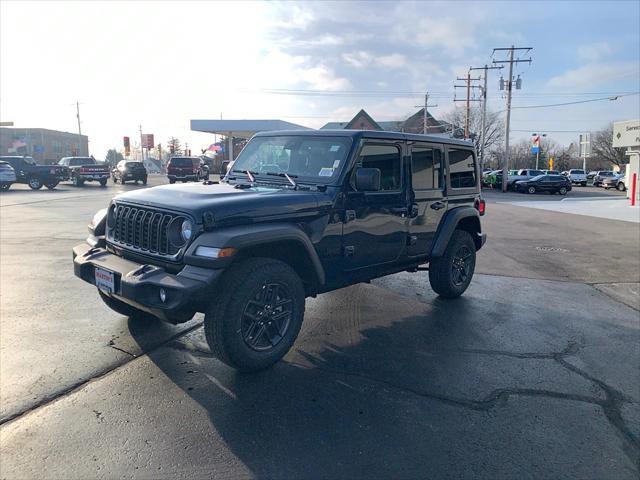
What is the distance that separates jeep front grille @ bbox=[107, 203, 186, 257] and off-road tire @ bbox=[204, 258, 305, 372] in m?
0.50

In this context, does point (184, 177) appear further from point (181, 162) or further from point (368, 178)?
point (368, 178)

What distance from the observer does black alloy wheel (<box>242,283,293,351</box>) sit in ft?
12.5

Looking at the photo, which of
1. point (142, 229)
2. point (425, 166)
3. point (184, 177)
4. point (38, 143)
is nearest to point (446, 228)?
point (425, 166)

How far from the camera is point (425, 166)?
18.0 ft

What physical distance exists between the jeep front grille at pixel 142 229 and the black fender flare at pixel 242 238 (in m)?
0.25

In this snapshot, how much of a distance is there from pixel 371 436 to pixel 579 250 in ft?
31.4

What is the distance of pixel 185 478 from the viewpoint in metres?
2.65

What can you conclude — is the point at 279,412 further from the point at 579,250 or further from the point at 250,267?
the point at 579,250

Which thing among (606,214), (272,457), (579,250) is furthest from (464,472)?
(606,214)

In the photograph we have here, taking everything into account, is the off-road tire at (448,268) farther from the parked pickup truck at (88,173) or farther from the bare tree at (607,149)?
the bare tree at (607,149)

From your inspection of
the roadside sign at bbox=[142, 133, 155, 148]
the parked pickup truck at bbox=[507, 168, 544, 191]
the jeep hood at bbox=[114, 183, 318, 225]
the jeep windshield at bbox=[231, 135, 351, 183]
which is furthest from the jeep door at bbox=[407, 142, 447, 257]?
the roadside sign at bbox=[142, 133, 155, 148]

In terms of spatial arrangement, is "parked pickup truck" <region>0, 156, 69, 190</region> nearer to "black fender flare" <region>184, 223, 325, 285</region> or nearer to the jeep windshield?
the jeep windshield

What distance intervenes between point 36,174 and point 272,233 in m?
28.9

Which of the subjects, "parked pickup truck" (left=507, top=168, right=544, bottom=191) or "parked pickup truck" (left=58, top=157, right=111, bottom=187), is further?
"parked pickup truck" (left=507, top=168, right=544, bottom=191)
